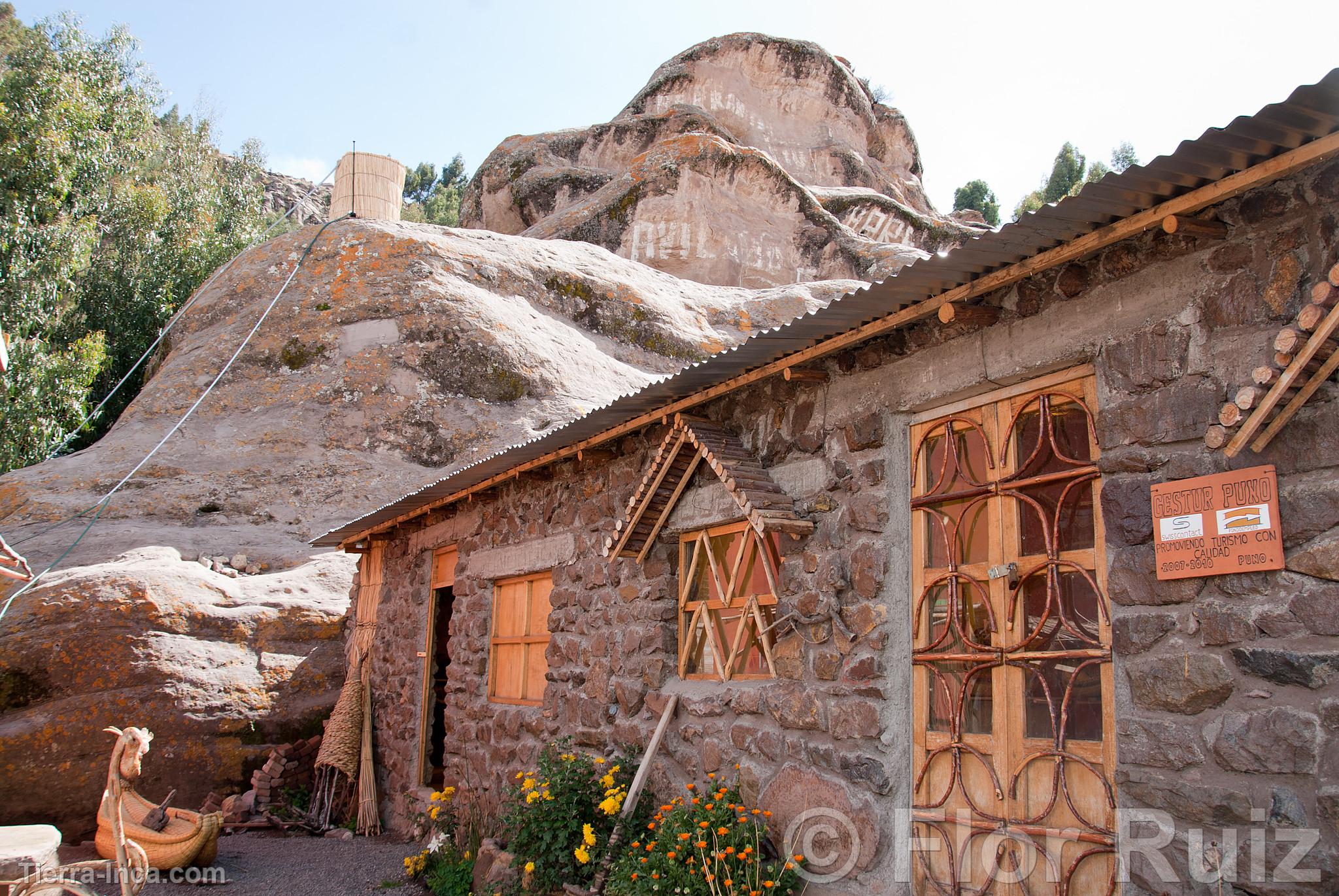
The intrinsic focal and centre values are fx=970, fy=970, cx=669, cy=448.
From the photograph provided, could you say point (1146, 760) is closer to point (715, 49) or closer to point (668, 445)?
point (668, 445)

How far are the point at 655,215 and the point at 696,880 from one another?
1912cm

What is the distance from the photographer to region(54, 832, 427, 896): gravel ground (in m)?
6.88

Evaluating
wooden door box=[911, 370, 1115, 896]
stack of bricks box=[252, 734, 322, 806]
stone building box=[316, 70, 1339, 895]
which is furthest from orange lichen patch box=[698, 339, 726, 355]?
wooden door box=[911, 370, 1115, 896]

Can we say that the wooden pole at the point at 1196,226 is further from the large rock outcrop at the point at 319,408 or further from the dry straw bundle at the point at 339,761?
the dry straw bundle at the point at 339,761

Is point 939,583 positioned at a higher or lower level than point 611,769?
higher

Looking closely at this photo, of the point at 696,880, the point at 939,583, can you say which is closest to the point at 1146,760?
the point at 939,583

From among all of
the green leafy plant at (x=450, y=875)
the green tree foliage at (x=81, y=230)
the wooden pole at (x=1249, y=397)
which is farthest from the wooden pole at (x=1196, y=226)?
the green tree foliage at (x=81, y=230)

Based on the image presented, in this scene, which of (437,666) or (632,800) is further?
(437,666)

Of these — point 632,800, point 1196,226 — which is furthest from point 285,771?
point 1196,226

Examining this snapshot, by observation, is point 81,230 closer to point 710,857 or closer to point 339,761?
point 339,761

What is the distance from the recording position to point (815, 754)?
4.36 m

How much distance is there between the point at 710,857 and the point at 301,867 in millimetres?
4713

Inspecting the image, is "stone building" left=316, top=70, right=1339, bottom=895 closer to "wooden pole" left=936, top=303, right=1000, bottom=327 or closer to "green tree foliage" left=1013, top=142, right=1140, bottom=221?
"wooden pole" left=936, top=303, right=1000, bottom=327

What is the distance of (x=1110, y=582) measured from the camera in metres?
3.35
